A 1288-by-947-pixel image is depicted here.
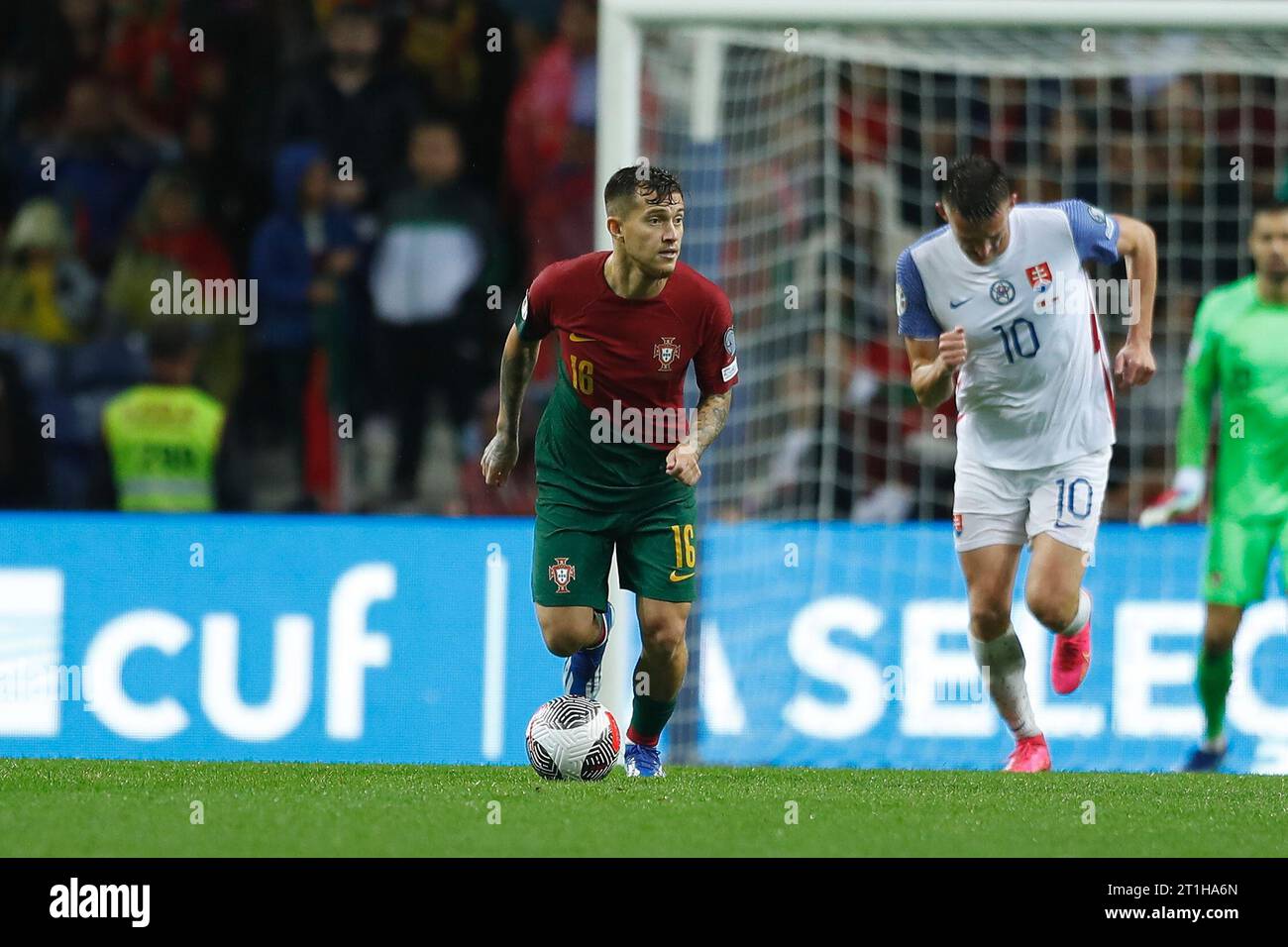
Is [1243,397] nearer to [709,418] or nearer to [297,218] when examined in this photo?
[709,418]

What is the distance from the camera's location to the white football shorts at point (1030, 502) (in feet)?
24.5

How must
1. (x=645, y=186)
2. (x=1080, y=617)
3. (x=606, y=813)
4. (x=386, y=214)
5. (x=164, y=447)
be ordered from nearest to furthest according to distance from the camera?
(x=606, y=813) < (x=645, y=186) < (x=1080, y=617) < (x=164, y=447) < (x=386, y=214)

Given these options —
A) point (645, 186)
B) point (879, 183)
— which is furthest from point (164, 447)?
point (645, 186)

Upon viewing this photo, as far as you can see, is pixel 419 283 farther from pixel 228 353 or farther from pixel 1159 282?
pixel 1159 282

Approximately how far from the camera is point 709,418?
22.1ft

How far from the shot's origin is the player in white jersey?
24.4 feet

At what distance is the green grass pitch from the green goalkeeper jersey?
64.2 inches

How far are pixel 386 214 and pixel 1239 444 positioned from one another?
480cm

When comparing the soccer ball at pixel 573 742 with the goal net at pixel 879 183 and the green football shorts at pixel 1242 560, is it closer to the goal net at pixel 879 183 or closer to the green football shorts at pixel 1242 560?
the goal net at pixel 879 183

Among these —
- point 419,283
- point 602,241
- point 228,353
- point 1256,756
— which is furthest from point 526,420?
point 1256,756

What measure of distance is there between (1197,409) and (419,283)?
4336 mm

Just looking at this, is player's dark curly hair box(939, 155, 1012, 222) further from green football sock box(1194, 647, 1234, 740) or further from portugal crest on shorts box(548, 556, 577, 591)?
green football sock box(1194, 647, 1234, 740)

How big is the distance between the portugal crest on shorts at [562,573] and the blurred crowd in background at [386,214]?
9.71ft

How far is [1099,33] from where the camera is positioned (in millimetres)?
8664
